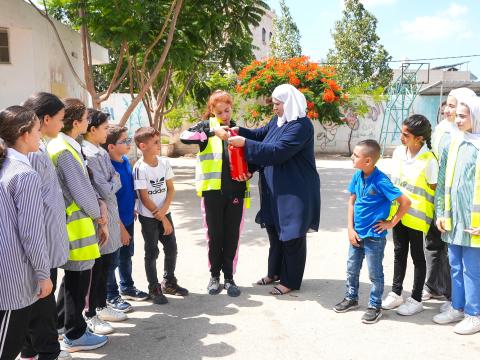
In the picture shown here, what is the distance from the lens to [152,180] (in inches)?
149

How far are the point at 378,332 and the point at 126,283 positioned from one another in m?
2.08

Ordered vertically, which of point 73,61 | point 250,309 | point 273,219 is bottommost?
point 250,309

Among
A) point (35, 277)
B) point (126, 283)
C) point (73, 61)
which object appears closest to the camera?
point (35, 277)

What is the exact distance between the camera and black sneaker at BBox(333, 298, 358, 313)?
3.60 metres

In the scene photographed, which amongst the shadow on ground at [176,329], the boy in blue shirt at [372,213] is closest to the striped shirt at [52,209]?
the shadow on ground at [176,329]

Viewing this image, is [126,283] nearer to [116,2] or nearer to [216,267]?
[216,267]

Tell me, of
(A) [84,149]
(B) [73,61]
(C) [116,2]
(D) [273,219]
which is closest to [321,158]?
(B) [73,61]

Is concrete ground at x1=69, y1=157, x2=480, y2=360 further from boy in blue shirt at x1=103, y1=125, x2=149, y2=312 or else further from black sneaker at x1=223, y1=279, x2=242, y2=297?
boy in blue shirt at x1=103, y1=125, x2=149, y2=312

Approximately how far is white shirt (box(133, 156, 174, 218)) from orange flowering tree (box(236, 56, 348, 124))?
12.4 m

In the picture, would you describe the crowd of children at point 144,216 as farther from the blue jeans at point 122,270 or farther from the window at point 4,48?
the window at point 4,48

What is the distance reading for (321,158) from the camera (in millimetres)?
17719

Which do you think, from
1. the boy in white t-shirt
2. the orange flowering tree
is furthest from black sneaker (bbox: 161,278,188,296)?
the orange flowering tree

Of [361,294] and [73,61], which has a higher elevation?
[73,61]

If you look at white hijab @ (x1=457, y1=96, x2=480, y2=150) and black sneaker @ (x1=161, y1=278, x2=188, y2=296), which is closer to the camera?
white hijab @ (x1=457, y1=96, x2=480, y2=150)
